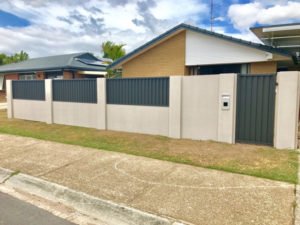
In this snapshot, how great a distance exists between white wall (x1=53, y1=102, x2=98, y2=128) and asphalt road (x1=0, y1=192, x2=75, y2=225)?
19.7ft

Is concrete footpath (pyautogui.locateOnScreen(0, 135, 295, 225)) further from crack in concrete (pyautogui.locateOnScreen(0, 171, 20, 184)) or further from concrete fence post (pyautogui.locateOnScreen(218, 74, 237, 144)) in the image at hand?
concrete fence post (pyautogui.locateOnScreen(218, 74, 237, 144))

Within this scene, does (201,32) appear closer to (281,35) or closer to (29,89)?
(281,35)

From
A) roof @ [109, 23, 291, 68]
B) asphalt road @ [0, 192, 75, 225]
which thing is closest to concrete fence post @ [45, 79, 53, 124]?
roof @ [109, 23, 291, 68]

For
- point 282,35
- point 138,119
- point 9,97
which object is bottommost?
point 138,119

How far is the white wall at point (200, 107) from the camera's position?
7.40 meters

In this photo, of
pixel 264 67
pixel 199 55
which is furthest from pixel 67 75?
pixel 264 67

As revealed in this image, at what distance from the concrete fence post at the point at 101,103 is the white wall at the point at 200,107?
3.26 m

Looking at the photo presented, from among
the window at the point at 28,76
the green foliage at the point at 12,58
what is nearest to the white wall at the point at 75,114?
the window at the point at 28,76

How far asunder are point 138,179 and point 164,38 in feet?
29.4

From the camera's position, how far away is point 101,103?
967 cm

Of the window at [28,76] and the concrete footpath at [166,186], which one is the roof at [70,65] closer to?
the window at [28,76]

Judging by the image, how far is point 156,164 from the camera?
565cm

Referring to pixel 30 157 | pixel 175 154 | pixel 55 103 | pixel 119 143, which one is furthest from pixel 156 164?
pixel 55 103

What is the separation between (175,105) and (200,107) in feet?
2.64
